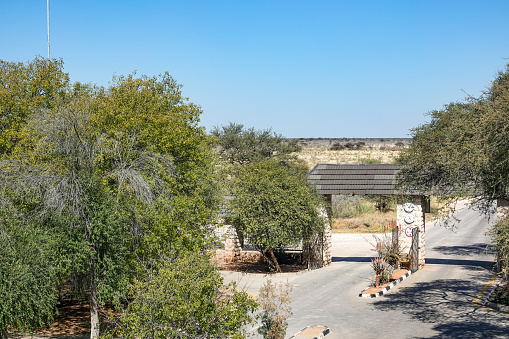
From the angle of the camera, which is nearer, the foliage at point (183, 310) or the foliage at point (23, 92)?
the foliage at point (183, 310)

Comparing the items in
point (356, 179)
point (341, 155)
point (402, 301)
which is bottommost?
point (402, 301)

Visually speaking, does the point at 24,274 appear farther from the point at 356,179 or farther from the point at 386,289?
the point at 356,179

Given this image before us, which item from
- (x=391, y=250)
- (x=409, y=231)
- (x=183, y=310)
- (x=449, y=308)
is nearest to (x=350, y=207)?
(x=409, y=231)

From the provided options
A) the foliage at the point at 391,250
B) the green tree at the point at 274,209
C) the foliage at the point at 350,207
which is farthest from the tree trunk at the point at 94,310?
the foliage at the point at 350,207

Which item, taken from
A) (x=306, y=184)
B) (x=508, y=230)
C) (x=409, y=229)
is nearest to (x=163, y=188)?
(x=508, y=230)

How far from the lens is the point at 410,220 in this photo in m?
26.6

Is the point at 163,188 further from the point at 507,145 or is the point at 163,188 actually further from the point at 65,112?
the point at 507,145

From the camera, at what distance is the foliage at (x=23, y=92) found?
1802 cm

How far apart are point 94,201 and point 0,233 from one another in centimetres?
228

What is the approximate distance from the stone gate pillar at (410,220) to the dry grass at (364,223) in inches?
698

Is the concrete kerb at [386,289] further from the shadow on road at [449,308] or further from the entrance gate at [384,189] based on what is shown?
the entrance gate at [384,189]

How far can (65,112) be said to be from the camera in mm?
15219

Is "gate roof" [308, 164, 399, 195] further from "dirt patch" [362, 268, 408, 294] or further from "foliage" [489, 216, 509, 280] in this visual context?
"foliage" [489, 216, 509, 280]

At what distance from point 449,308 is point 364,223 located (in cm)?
2953
